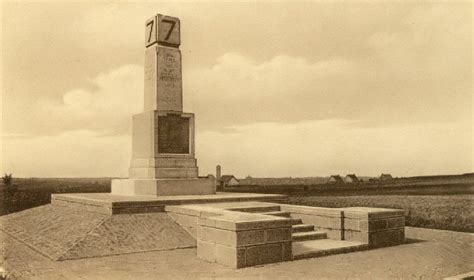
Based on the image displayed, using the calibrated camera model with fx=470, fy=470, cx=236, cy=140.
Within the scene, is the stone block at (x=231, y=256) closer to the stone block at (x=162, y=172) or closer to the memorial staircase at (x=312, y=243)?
the memorial staircase at (x=312, y=243)

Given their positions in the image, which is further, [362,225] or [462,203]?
[462,203]

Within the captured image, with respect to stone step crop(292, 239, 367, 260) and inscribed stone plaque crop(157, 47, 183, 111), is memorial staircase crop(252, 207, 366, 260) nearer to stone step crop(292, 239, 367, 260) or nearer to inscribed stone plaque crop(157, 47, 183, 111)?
stone step crop(292, 239, 367, 260)

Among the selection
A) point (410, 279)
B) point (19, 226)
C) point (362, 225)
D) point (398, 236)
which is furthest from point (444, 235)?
point (19, 226)

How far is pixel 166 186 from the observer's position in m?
14.2

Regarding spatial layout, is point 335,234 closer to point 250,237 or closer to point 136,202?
point 250,237

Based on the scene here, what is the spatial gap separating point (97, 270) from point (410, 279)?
199 inches

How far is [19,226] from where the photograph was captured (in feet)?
42.7

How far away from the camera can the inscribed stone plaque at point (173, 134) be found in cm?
1484

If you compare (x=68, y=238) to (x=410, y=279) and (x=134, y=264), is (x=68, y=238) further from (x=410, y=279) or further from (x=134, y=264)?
(x=410, y=279)

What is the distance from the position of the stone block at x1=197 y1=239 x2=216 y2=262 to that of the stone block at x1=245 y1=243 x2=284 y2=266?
757mm

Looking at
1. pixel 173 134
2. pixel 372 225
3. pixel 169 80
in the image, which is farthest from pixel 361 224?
pixel 169 80

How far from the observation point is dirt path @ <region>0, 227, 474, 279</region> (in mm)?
7504

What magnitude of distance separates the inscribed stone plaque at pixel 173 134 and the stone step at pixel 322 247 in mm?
6195

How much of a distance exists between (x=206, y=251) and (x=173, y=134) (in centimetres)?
681
